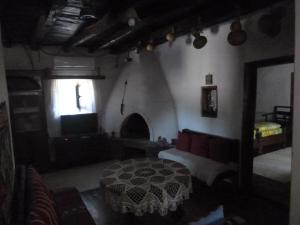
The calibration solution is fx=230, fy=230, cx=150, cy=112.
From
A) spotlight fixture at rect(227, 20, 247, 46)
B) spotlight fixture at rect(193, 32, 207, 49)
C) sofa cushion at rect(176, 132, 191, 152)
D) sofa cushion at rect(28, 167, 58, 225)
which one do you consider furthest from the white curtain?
spotlight fixture at rect(227, 20, 247, 46)

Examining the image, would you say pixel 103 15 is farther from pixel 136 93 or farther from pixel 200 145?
pixel 200 145

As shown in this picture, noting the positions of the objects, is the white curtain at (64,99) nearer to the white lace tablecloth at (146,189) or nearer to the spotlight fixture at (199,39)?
the white lace tablecloth at (146,189)

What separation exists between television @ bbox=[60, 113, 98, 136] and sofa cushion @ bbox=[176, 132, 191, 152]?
205 cm

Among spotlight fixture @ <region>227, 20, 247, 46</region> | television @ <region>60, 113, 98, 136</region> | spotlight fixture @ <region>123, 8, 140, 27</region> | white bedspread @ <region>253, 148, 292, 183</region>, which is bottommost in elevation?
white bedspread @ <region>253, 148, 292, 183</region>

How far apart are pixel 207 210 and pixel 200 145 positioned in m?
1.04

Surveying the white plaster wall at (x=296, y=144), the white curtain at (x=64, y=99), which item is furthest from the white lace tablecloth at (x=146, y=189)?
the white curtain at (x=64, y=99)

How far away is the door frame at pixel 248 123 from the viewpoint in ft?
10.2

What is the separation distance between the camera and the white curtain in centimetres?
474

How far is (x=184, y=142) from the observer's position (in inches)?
154

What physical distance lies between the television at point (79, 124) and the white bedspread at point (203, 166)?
209 cm

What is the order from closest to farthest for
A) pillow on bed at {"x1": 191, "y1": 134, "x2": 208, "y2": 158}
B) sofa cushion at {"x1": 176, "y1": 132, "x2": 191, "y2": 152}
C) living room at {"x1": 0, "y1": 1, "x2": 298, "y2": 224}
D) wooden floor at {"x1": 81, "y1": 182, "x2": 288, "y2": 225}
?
wooden floor at {"x1": 81, "y1": 182, "x2": 288, "y2": 225} → living room at {"x1": 0, "y1": 1, "x2": 298, "y2": 224} → pillow on bed at {"x1": 191, "y1": 134, "x2": 208, "y2": 158} → sofa cushion at {"x1": 176, "y1": 132, "x2": 191, "y2": 152}

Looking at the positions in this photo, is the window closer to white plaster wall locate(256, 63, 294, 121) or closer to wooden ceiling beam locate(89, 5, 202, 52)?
wooden ceiling beam locate(89, 5, 202, 52)

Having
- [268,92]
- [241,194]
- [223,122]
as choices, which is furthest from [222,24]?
[268,92]

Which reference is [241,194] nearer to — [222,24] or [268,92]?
[222,24]
